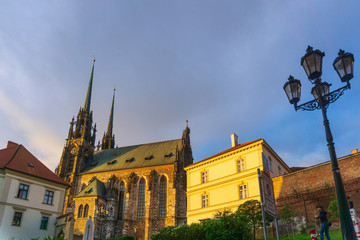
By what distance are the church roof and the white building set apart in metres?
18.7

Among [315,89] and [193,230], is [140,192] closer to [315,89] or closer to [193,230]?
[193,230]

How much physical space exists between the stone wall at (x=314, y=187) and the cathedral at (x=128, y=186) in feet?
63.2

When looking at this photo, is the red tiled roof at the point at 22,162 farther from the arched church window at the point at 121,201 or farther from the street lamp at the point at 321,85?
the street lamp at the point at 321,85

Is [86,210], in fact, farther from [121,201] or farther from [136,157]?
[136,157]

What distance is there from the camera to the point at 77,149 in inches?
2142

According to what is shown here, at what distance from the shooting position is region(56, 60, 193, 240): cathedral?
4081 centimetres

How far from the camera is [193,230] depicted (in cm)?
1925

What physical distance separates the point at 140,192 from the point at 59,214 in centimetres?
1707

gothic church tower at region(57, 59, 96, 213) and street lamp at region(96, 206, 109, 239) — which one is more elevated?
gothic church tower at region(57, 59, 96, 213)

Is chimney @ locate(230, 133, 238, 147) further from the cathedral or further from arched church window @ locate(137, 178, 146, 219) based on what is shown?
arched church window @ locate(137, 178, 146, 219)

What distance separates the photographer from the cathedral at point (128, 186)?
134 feet

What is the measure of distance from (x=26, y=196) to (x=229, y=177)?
19393mm

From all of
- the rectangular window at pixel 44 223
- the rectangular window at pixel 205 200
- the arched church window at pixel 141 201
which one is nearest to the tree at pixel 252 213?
the rectangular window at pixel 205 200

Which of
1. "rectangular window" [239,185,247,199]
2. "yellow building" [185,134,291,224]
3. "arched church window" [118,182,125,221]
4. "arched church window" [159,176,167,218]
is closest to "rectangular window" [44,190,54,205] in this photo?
"yellow building" [185,134,291,224]
